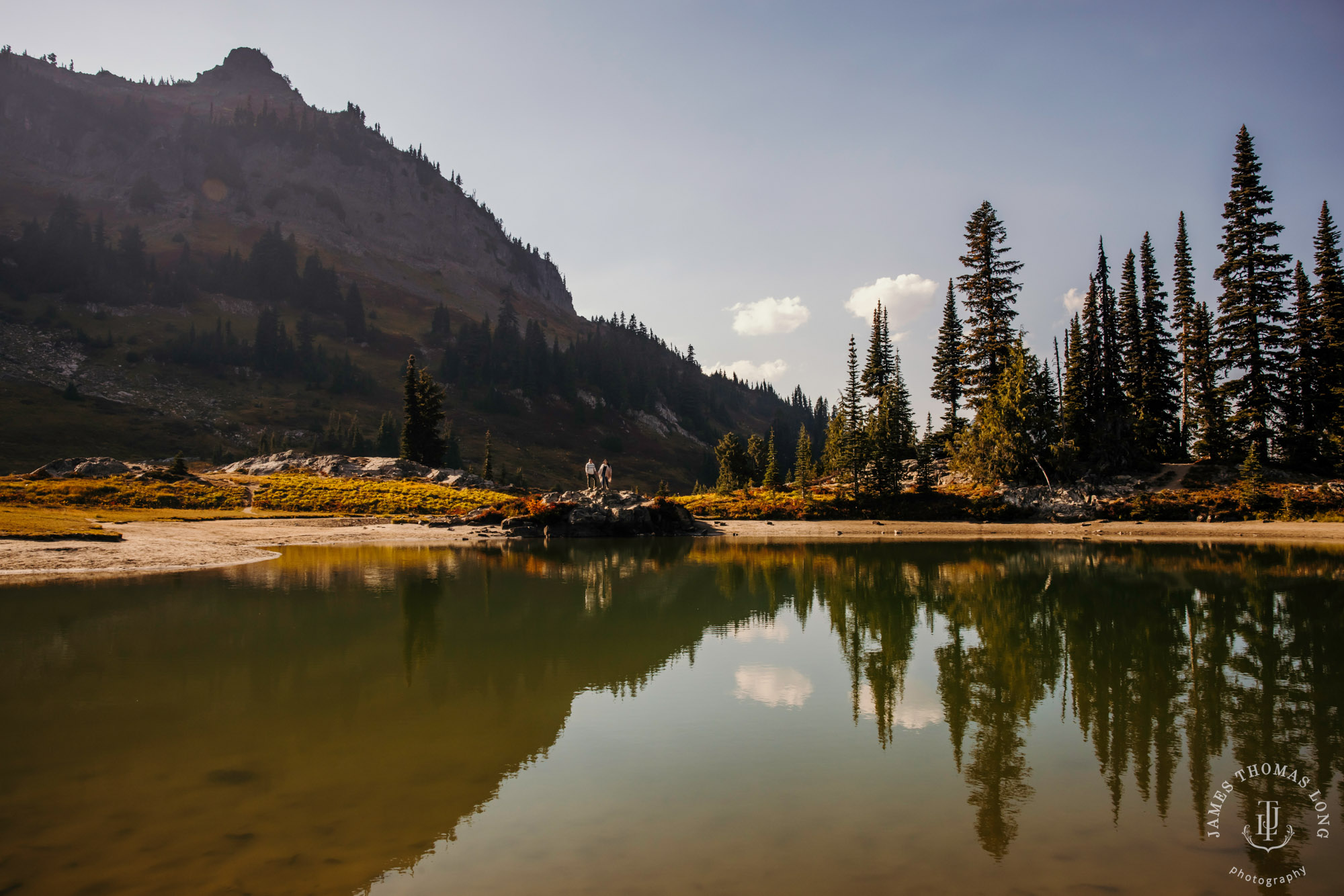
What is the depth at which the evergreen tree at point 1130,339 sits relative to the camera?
227 feet

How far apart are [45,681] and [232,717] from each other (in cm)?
535

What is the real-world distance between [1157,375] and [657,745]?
75.7 metres

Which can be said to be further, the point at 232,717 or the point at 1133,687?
the point at 1133,687

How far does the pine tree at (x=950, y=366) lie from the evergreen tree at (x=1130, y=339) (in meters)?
14.9

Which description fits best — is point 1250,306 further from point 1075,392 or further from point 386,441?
point 386,441

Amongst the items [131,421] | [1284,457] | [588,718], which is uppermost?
[131,421]

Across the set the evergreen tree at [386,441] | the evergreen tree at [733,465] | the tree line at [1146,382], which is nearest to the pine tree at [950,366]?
the tree line at [1146,382]

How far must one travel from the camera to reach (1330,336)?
195 feet

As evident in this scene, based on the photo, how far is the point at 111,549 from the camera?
33781mm

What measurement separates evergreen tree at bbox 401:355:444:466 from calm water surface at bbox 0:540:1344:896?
66.8 m

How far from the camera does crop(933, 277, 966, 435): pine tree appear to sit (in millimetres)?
75688

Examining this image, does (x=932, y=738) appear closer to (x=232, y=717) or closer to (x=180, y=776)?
(x=180, y=776)

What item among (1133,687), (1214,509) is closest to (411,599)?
(1133,687)

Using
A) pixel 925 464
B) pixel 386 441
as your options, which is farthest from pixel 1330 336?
pixel 386 441
